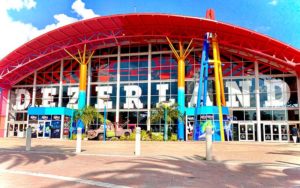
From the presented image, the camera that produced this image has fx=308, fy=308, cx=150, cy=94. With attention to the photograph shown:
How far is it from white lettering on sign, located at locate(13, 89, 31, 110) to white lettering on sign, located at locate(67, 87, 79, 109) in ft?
20.5

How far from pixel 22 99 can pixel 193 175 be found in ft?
125

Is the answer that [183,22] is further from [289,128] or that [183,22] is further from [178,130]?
[289,128]

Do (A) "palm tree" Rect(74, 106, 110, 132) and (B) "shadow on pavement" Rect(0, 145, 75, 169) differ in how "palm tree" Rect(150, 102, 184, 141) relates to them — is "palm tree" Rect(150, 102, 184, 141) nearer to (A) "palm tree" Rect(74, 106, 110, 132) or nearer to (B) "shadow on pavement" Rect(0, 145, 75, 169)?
(A) "palm tree" Rect(74, 106, 110, 132)

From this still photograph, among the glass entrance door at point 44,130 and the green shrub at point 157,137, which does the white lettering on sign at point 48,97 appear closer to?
the glass entrance door at point 44,130

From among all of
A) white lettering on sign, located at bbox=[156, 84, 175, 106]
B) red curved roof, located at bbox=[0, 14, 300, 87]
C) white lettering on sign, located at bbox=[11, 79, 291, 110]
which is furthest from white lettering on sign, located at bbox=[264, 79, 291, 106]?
white lettering on sign, located at bbox=[156, 84, 175, 106]

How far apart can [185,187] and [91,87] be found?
33614 mm

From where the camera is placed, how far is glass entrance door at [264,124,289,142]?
32.4m

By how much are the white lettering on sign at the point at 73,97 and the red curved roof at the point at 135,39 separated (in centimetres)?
460

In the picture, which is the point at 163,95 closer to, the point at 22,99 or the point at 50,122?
the point at 50,122

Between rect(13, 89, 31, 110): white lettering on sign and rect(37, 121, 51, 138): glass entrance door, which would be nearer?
rect(37, 121, 51, 138): glass entrance door

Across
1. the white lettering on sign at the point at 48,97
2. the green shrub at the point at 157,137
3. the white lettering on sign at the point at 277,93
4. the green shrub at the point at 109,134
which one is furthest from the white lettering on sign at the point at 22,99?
the white lettering on sign at the point at 277,93

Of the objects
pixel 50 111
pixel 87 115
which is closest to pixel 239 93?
pixel 87 115

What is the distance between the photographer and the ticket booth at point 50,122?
36219mm

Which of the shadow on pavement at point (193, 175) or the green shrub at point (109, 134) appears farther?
the green shrub at point (109, 134)
